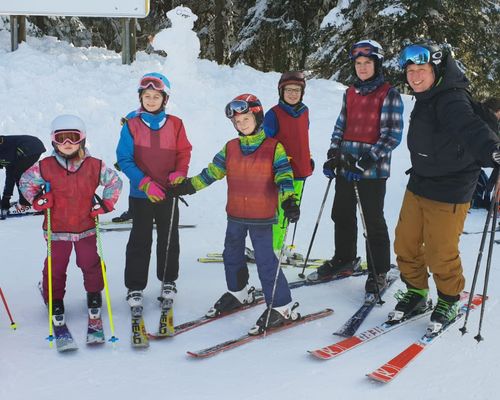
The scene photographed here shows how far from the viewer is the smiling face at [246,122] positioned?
376 cm

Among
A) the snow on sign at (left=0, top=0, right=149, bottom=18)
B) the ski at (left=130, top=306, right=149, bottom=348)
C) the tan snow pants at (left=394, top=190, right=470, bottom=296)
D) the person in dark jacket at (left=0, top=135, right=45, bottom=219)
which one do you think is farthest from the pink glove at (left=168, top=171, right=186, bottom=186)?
the snow on sign at (left=0, top=0, right=149, bottom=18)

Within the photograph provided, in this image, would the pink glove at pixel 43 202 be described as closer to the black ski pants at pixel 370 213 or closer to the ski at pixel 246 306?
the ski at pixel 246 306

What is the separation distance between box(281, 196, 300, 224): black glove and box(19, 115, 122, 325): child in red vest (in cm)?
126

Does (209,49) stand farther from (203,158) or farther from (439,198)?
(439,198)

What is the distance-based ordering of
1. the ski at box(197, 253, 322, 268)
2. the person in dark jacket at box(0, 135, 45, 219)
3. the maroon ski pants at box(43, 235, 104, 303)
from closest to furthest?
the maroon ski pants at box(43, 235, 104, 303)
the ski at box(197, 253, 322, 268)
the person in dark jacket at box(0, 135, 45, 219)

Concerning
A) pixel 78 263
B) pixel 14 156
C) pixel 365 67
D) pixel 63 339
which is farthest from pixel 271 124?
pixel 14 156

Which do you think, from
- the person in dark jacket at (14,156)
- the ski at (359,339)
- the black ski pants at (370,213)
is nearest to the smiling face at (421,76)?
the black ski pants at (370,213)

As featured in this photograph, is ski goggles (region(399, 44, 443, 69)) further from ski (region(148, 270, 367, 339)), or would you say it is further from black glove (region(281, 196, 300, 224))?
ski (region(148, 270, 367, 339))

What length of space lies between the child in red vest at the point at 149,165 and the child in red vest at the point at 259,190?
0.51 m

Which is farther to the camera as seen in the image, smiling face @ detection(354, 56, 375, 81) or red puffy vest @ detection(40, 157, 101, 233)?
smiling face @ detection(354, 56, 375, 81)

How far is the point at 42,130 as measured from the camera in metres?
9.62

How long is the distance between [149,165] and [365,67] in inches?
74.4

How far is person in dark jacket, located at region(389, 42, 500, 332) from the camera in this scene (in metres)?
3.50

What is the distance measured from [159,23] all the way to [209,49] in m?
1.97
